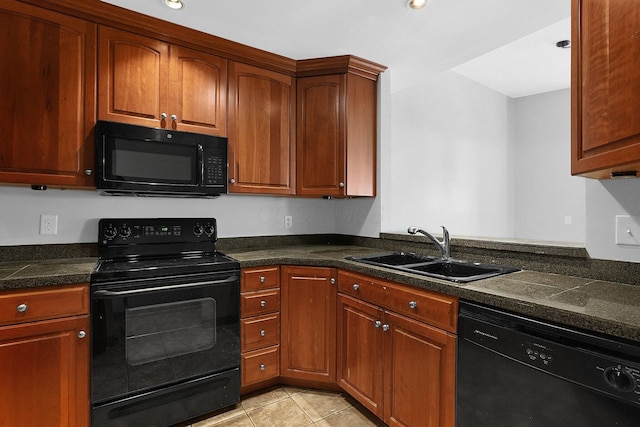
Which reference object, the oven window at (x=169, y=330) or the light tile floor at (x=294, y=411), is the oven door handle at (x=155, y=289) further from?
the light tile floor at (x=294, y=411)

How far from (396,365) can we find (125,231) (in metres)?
1.77

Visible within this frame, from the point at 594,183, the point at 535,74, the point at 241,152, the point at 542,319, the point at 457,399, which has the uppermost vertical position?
the point at 535,74

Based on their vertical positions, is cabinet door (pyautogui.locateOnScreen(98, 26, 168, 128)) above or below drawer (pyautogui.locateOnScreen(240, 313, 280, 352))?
above

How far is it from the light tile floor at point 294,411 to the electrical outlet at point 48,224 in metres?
1.35

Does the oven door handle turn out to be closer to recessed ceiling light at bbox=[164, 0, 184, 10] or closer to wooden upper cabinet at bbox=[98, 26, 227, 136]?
wooden upper cabinet at bbox=[98, 26, 227, 136]

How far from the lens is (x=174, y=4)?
1.81 m

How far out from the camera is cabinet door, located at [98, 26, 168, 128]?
74.4 inches

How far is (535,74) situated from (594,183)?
2.92 meters

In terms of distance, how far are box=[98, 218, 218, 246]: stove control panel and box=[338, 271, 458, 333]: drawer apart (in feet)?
3.38

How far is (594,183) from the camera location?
58.4 inches

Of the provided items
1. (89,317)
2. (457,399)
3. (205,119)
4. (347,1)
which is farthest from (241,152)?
(457,399)

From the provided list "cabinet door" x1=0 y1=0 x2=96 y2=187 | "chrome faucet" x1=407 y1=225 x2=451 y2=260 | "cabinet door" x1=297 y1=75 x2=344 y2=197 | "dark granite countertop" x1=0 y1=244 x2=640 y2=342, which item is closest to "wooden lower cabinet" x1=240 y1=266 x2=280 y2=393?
"dark granite countertop" x1=0 y1=244 x2=640 y2=342

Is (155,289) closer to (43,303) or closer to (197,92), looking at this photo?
(43,303)

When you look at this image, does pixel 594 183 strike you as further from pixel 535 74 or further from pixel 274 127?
pixel 535 74
